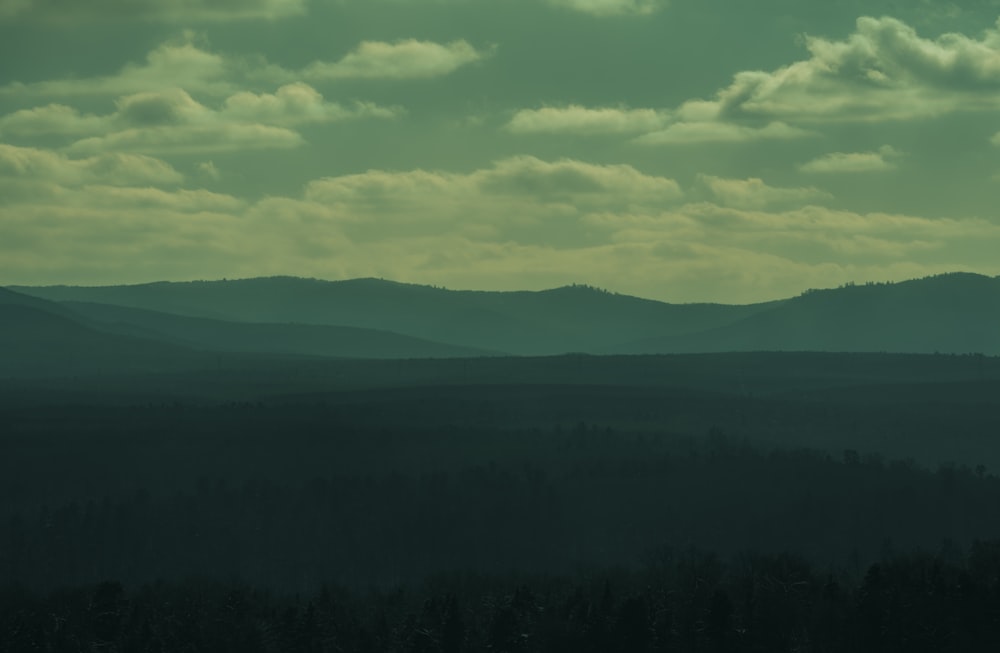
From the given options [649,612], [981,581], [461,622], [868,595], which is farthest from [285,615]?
[981,581]

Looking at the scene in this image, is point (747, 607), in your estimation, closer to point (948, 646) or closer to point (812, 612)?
point (812, 612)

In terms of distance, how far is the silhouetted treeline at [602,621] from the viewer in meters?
144

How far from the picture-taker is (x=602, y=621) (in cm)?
14725

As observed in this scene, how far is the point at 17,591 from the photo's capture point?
198 metres

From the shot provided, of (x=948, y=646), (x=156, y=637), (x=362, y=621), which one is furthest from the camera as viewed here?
(x=362, y=621)

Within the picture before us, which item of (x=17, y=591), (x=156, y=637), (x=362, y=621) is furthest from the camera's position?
(x=17, y=591)

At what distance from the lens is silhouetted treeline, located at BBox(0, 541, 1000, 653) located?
474 feet

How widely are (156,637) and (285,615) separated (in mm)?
12065

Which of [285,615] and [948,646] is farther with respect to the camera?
[285,615]

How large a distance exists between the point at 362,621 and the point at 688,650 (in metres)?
41.1

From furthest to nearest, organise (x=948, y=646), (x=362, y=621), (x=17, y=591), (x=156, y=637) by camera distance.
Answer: (x=17, y=591), (x=362, y=621), (x=156, y=637), (x=948, y=646)

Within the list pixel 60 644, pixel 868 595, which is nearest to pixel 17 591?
pixel 60 644

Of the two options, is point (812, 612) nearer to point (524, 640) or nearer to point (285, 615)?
point (524, 640)

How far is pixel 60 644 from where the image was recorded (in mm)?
153250
